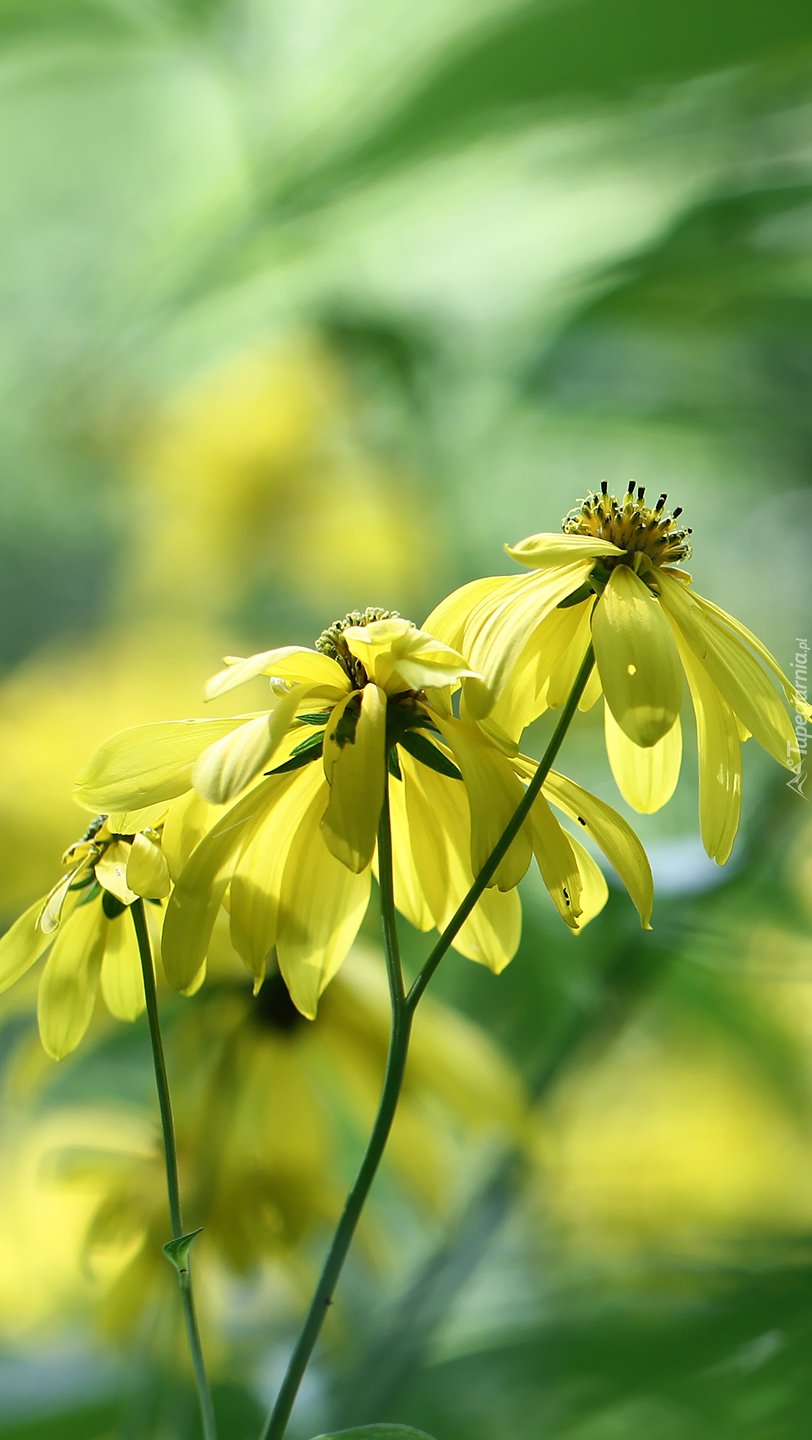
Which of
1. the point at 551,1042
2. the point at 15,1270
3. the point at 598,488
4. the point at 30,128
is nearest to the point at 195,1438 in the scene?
the point at 15,1270

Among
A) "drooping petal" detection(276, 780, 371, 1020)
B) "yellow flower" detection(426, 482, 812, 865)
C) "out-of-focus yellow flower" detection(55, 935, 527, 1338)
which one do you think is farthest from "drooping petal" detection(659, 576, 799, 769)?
"out-of-focus yellow flower" detection(55, 935, 527, 1338)

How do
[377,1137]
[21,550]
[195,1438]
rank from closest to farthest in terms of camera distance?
[377,1137], [195,1438], [21,550]

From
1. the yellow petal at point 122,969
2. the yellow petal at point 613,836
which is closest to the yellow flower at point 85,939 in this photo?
the yellow petal at point 122,969

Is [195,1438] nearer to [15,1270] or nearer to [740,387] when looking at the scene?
[15,1270]

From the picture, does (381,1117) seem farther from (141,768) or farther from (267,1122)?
(267,1122)

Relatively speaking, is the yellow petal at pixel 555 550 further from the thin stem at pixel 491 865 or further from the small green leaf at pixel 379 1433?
the small green leaf at pixel 379 1433

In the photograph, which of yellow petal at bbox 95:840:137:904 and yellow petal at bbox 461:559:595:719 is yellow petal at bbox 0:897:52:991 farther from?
yellow petal at bbox 461:559:595:719
